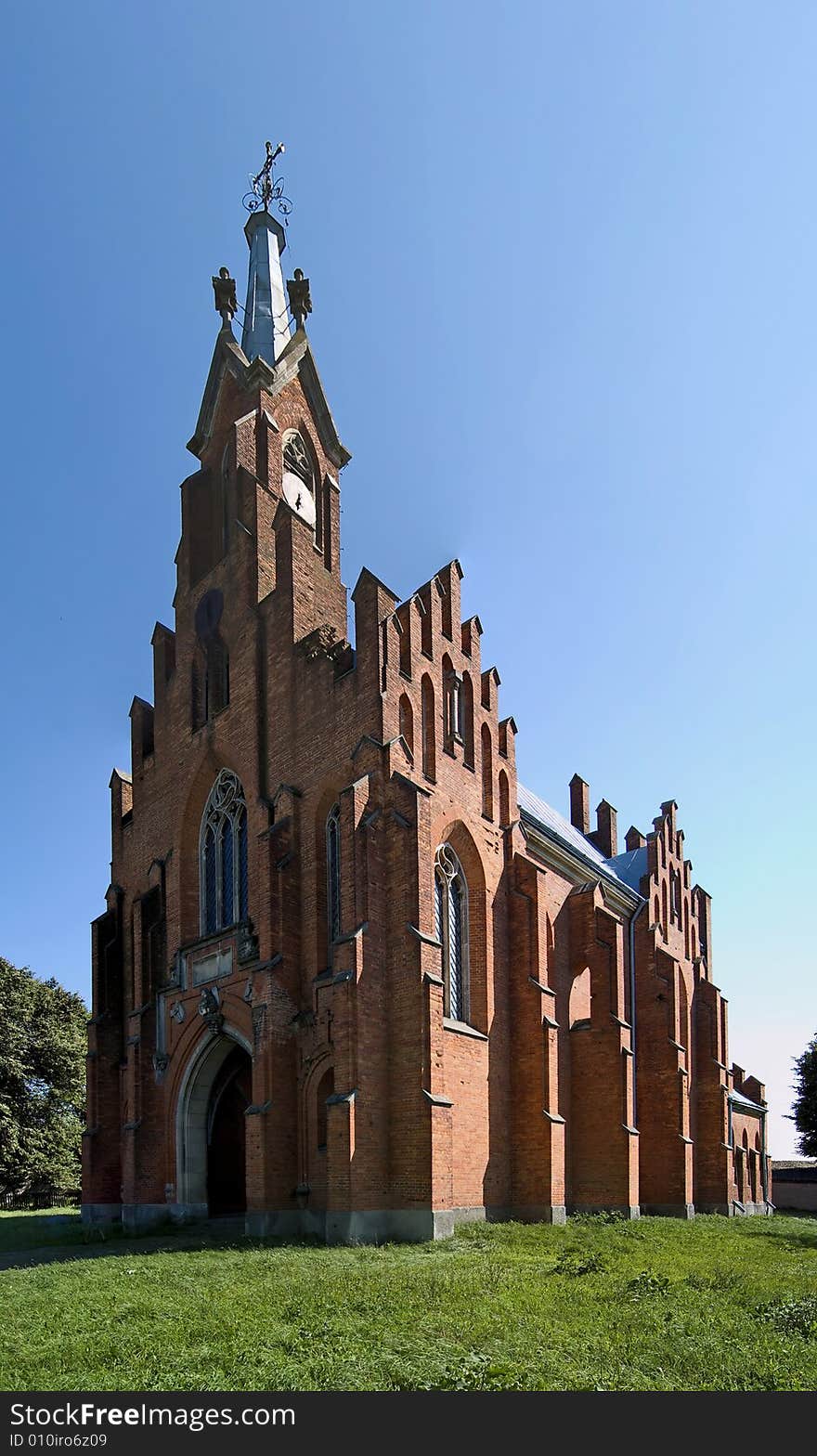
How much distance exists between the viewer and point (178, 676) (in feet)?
91.3

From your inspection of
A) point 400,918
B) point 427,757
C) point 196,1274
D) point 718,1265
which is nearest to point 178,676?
point 427,757

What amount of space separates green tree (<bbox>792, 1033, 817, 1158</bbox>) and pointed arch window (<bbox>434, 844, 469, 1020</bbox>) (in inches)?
1499

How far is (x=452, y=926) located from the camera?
2366cm

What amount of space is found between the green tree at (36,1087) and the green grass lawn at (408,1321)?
29.6 metres

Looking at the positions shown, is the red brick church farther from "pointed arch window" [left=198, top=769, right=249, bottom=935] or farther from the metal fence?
the metal fence

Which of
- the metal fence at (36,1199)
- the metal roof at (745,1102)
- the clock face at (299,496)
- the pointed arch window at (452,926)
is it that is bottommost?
the metal fence at (36,1199)

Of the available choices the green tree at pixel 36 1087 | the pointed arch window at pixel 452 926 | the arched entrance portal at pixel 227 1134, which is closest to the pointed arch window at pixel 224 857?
the arched entrance portal at pixel 227 1134

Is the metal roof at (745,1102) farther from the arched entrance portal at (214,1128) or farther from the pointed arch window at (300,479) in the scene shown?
the pointed arch window at (300,479)

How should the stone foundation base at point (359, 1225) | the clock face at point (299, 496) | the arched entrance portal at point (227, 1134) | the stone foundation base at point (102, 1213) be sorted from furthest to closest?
the clock face at point (299, 496) → the stone foundation base at point (102, 1213) → the arched entrance portal at point (227, 1134) → the stone foundation base at point (359, 1225)

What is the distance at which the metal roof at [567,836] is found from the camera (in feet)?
102

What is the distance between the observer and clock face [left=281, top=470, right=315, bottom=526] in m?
28.6

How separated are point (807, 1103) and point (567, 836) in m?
27.3

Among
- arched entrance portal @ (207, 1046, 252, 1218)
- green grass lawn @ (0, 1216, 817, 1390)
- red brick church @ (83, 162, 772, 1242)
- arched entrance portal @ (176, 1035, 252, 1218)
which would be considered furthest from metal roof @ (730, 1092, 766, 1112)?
green grass lawn @ (0, 1216, 817, 1390)

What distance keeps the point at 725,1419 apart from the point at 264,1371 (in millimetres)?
3712
